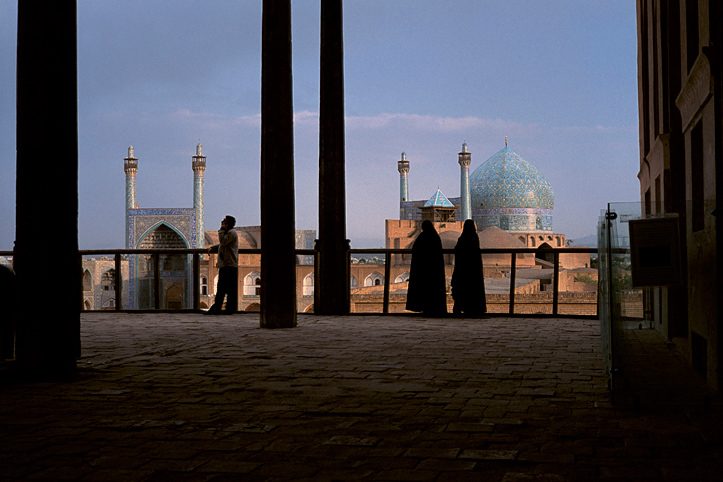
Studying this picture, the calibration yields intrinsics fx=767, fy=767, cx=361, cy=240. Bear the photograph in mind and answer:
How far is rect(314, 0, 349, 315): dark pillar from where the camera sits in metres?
10.6

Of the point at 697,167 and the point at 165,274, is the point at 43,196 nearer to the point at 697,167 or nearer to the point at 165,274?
the point at 697,167

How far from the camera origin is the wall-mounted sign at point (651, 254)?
3.82 meters

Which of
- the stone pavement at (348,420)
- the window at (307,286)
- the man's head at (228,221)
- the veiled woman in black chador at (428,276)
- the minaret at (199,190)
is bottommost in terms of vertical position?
the window at (307,286)

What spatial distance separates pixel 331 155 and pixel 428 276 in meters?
2.14

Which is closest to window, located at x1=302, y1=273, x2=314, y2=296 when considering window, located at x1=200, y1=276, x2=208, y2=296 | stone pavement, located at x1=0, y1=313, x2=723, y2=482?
window, located at x1=200, y1=276, x2=208, y2=296

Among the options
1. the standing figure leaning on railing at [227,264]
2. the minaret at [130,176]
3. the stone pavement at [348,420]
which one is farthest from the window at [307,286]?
the stone pavement at [348,420]

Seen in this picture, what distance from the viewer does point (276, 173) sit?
343 inches

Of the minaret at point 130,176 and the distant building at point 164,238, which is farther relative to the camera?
the minaret at point 130,176

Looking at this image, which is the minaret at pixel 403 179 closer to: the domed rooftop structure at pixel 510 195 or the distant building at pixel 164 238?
the domed rooftop structure at pixel 510 195

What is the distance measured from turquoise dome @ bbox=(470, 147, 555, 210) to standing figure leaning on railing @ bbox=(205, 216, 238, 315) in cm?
4291

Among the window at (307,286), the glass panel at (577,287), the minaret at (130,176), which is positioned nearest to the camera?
the glass panel at (577,287)

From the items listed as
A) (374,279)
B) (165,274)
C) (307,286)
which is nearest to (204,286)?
(165,274)

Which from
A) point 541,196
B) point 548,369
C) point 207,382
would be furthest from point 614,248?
point 541,196

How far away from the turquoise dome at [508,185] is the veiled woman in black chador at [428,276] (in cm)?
4258
